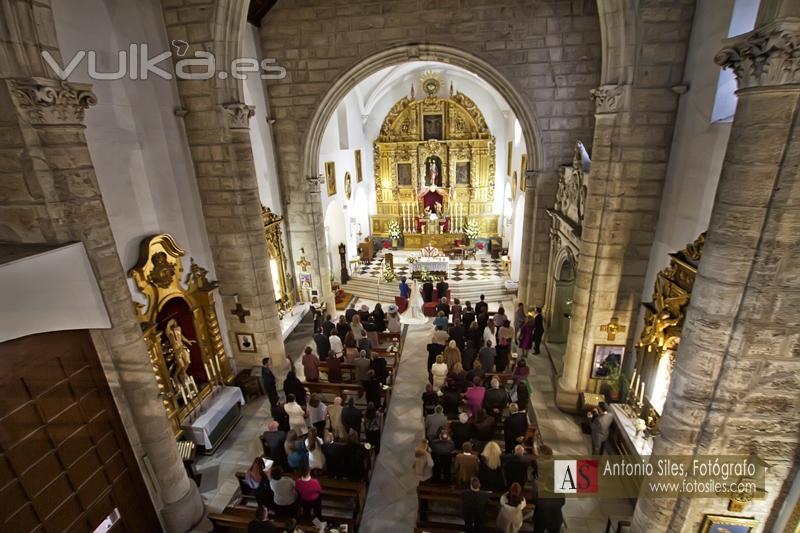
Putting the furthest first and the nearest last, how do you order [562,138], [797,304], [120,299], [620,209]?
1. [562,138]
2. [620,209]
3. [120,299]
4. [797,304]

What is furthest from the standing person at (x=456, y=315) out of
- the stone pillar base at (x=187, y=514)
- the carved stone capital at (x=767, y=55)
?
the carved stone capital at (x=767, y=55)

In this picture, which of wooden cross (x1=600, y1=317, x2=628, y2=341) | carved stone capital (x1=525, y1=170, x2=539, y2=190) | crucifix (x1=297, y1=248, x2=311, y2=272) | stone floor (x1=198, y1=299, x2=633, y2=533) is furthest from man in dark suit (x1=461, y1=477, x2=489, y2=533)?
crucifix (x1=297, y1=248, x2=311, y2=272)

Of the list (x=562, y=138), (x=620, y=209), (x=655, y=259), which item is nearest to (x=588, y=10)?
(x=562, y=138)

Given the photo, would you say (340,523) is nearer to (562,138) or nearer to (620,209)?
(620,209)

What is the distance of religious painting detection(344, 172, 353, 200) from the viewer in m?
17.5

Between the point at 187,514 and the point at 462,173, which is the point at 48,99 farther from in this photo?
the point at 462,173

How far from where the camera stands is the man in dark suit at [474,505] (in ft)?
16.5

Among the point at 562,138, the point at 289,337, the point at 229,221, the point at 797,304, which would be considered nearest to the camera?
the point at 797,304

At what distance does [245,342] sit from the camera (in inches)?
356

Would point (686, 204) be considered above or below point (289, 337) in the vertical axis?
above

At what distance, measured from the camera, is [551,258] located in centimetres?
1073

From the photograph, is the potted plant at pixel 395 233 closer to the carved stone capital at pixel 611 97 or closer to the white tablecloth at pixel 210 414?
the white tablecloth at pixel 210 414

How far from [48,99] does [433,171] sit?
18.3m

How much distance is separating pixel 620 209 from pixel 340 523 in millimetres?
6499
